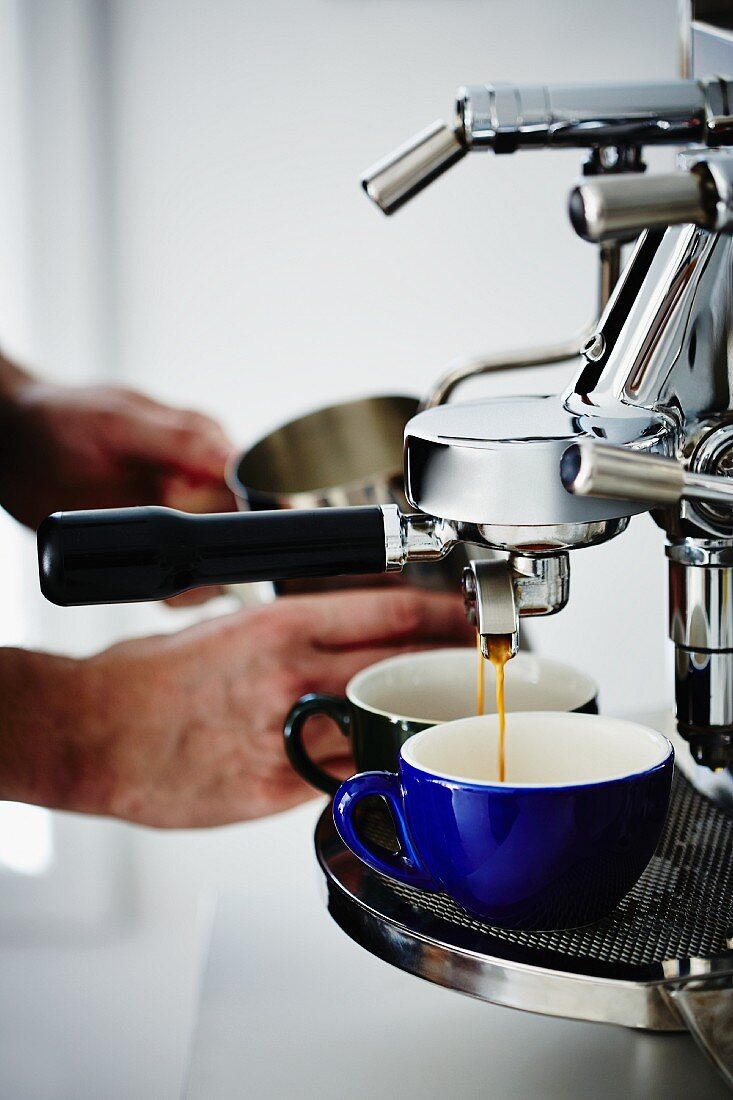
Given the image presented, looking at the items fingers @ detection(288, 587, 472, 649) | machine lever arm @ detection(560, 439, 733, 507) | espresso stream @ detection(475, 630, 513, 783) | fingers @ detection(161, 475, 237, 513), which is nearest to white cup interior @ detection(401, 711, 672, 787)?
espresso stream @ detection(475, 630, 513, 783)

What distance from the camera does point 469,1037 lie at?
1.18ft

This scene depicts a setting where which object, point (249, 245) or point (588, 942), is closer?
point (588, 942)

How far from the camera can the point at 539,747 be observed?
39 cm

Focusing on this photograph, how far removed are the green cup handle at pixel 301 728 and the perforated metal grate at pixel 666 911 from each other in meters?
0.06

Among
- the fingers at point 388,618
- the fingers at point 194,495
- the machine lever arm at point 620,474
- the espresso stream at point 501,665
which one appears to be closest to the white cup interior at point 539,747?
the espresso stream at point 501,665

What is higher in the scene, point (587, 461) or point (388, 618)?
point (587, 461)

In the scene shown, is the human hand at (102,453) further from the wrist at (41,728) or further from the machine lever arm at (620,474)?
the machine lever arm at (620,474)

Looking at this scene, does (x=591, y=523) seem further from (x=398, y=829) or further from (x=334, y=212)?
(x=334, y=212)

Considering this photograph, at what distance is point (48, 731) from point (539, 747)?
0.37 m

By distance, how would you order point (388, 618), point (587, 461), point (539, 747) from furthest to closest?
point (388, 618) < point (539, 747) < point (587, 461)

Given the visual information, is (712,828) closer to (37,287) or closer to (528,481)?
(528,481)

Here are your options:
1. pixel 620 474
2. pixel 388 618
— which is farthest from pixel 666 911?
pixel 388 618

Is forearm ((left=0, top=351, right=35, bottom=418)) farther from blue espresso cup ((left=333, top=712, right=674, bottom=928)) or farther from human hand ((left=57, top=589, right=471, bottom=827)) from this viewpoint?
blue espresso cup ((left=333, top=712, right=674, bottom=928))

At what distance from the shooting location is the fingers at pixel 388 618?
640mm
